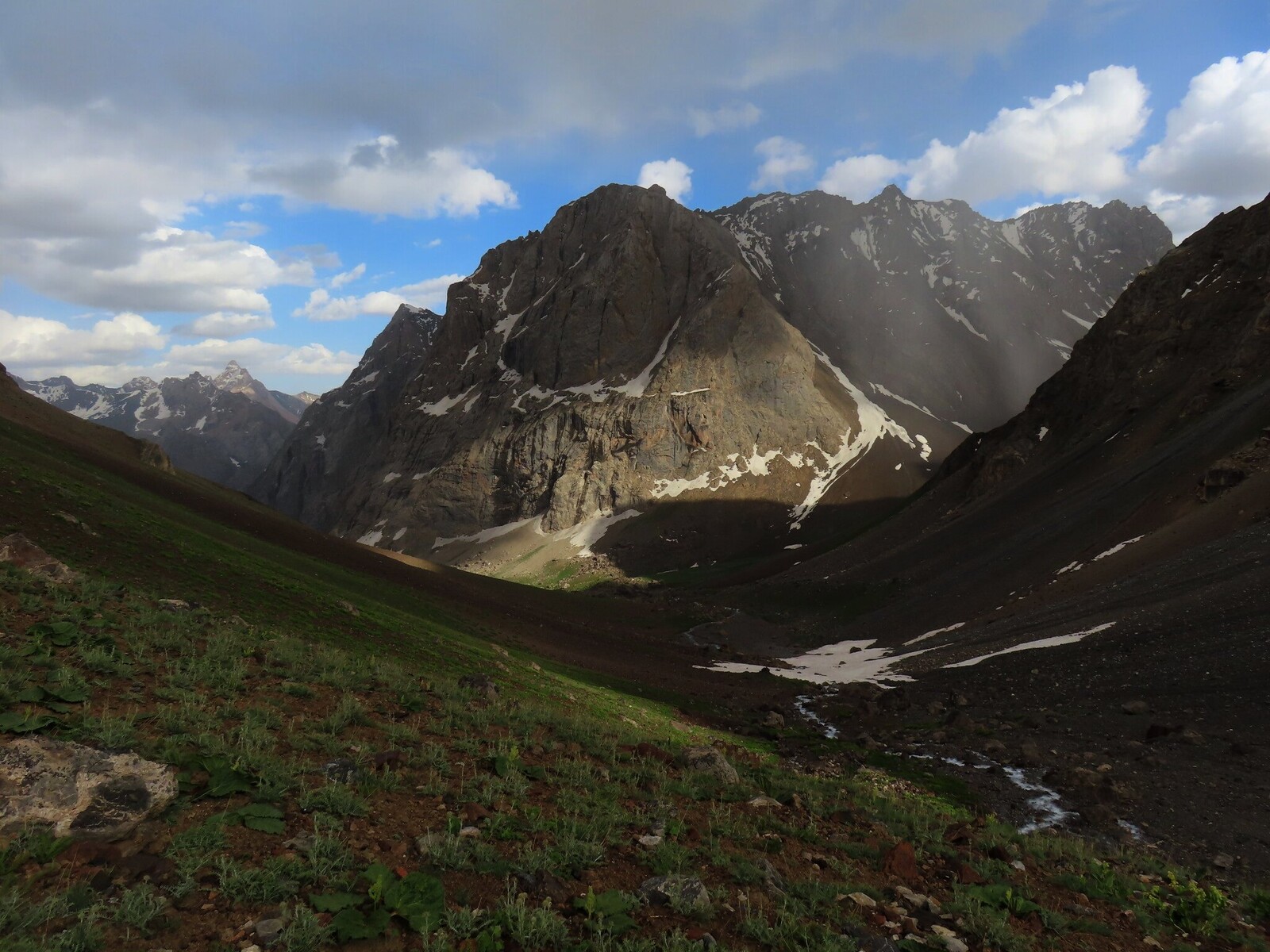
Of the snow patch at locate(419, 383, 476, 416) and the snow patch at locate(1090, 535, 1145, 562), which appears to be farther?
the snow patch at locate(419, 383, 476, 416)

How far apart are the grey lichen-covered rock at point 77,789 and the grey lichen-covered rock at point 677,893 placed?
19.8 feet

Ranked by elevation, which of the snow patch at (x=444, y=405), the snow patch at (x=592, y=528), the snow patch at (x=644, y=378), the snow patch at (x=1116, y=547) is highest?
the snow patch at (x=644, y=378)

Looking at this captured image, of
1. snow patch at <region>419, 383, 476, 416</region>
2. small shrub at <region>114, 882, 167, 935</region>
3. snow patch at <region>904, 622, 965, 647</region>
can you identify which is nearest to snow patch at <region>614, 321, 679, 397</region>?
snow patch at <region>419, 383, 476, 416</region>

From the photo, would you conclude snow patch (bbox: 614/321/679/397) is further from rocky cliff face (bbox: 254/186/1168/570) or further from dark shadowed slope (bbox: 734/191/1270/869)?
dark shadowed slope (bbox: 734/191/1270/869)

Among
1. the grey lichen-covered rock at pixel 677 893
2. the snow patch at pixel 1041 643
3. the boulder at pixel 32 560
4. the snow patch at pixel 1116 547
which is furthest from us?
the snow patch at pixel 1116 547

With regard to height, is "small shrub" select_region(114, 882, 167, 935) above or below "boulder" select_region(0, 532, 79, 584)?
below

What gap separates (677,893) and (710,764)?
21.6ft

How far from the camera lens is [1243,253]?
73.1 metres

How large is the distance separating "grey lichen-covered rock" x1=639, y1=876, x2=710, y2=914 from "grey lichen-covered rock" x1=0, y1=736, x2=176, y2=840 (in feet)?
19.8

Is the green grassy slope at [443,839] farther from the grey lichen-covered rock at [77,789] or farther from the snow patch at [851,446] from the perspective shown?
the snow patch at [851,446]

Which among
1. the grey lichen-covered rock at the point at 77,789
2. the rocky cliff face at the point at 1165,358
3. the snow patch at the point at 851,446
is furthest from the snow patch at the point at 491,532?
the grey lichen-covered rock at the point at 77,789

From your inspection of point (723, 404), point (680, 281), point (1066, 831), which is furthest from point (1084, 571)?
point (680, 281)

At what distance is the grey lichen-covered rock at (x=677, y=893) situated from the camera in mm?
7953

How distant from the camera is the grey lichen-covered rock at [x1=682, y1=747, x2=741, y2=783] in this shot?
14078mm
